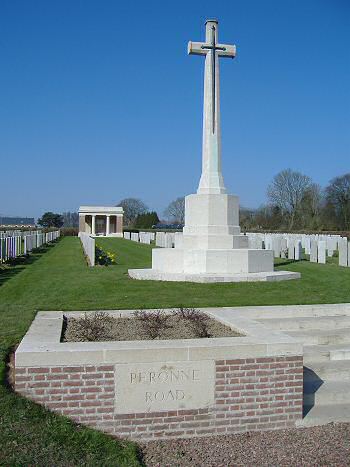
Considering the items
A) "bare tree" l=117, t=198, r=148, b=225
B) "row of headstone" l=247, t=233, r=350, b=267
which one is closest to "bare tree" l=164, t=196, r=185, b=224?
"bare tree" l=117, t=198, r=148, b=225

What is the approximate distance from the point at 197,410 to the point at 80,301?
3.74 meters

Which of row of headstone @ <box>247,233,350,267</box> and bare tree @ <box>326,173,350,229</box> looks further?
bare tree @ <box>326,173,350,229</box>

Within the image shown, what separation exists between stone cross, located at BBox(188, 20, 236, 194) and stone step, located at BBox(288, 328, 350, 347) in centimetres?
531

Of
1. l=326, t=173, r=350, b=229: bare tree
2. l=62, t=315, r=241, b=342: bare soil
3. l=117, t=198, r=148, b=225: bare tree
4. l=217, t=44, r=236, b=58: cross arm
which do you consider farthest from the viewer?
l=117, t=198, r=148, b=225: bare tree

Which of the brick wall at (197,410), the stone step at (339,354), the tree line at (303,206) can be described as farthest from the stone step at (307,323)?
the tree line at (303,206)

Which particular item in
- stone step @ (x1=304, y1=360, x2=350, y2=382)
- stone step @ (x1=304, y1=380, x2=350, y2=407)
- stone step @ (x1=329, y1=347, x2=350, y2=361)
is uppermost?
stone step @ (x1=329, y1=347, x2=350, y2=361)

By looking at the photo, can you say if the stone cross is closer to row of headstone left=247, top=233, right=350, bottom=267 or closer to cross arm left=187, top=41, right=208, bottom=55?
cross arm left=187, top=41, right=208, bottom=55

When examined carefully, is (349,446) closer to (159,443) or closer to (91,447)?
(159,443)

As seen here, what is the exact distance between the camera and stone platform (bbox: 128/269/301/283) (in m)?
9.30

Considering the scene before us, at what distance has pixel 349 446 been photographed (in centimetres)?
362

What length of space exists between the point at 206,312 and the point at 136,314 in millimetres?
825

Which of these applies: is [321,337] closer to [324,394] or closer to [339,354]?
[339,354]

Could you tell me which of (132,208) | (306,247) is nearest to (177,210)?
(132,208)

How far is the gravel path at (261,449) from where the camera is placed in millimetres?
3406
